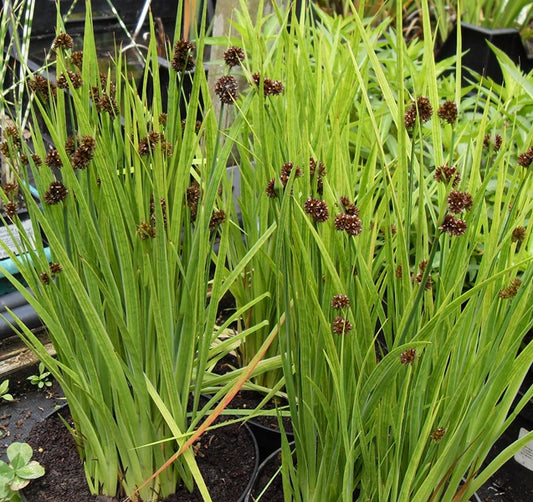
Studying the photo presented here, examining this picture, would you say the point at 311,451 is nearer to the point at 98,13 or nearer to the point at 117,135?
the point at 117,135

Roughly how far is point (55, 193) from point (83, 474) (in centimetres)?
48

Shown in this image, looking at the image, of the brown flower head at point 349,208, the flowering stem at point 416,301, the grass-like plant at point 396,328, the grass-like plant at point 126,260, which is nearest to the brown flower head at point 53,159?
the grass-like plant at point 126,260

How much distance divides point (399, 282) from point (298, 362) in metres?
0.16

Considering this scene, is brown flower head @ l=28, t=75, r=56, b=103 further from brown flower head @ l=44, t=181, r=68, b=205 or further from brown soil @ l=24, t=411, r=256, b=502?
brown soil @ l=24, t=411, r=256, b=502

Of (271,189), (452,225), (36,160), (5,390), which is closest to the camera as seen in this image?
(452,225)

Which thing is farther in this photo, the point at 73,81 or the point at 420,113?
the point at 73,81

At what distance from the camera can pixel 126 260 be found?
2.75 ft

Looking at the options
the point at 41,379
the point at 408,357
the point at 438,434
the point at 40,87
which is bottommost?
the point at 41,379

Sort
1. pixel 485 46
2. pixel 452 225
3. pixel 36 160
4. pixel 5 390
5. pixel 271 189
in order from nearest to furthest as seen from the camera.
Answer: pixel 452 225
pixel 271 189
pixel 36 160
pixel 5 390
pixel 485 46

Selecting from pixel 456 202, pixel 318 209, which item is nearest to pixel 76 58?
pixel 318 209

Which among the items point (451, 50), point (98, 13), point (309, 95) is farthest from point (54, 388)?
point (451, 50)

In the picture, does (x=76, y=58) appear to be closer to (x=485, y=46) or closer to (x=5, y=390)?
(x=5, y=390)

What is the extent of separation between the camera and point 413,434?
0.81m

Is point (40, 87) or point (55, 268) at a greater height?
point (40, 87)
